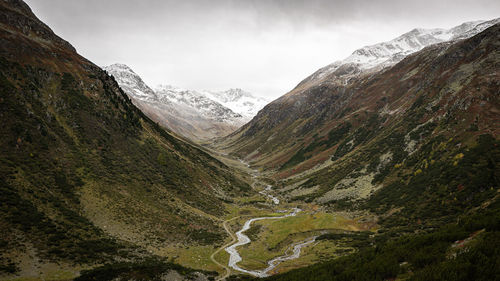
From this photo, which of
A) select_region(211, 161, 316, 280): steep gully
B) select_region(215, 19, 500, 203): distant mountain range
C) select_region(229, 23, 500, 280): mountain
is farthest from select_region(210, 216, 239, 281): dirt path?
select_region(215, 19, 500, 203): distant mountain range

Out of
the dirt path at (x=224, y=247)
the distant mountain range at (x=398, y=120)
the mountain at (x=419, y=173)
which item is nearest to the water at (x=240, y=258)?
the dirt path at (x=224, y=247)

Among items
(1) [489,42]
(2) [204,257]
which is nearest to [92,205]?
(2) [204,257]

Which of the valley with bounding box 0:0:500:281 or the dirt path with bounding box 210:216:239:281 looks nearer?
the valley with bounding box 0:0:500:281

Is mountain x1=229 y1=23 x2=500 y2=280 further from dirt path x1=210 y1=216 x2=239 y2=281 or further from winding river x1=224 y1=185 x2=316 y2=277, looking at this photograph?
dirt path x1=210 y1=216 x2=239 y2=281

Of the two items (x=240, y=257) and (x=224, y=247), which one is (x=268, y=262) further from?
(x=224, y=247)

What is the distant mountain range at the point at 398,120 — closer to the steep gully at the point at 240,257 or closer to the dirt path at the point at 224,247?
the steep gully at the point at 240,257

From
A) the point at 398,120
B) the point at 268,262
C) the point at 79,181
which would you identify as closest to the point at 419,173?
the point at 398,120

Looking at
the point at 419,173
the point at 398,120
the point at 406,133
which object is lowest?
the point at 419,173
